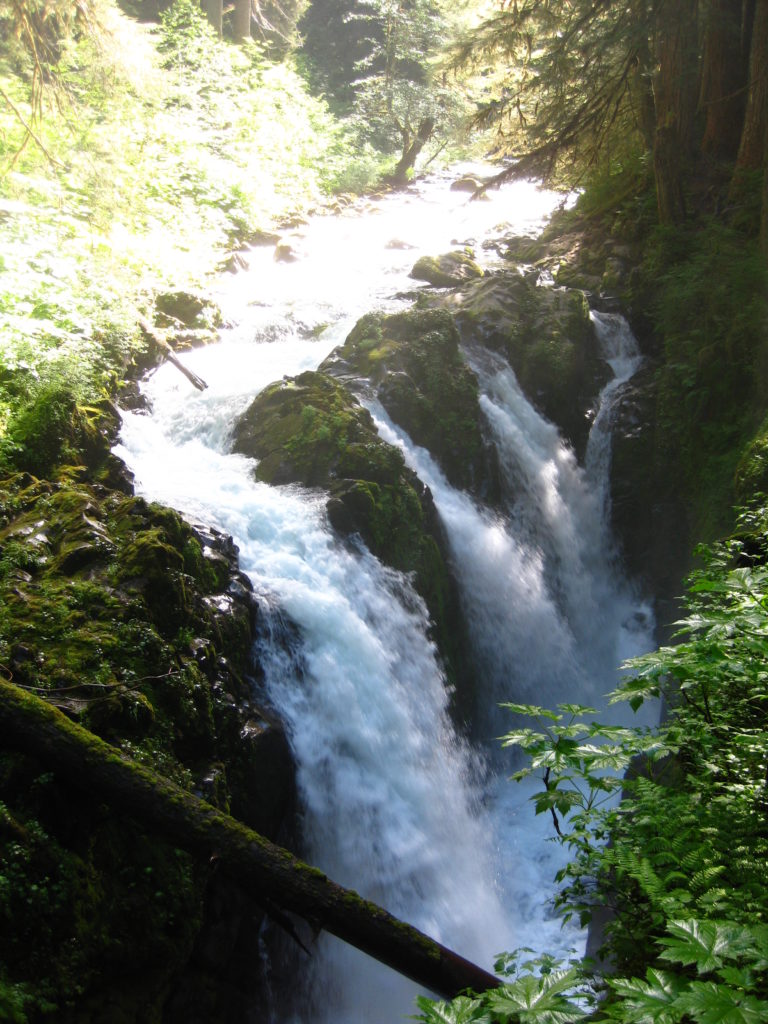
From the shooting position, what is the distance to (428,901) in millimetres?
5742

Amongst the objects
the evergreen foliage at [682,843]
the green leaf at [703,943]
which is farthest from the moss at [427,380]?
the green leaf at [703,943]

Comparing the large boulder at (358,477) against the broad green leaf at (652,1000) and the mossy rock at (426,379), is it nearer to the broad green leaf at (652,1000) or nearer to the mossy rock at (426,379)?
the mossy rock at (426,379)

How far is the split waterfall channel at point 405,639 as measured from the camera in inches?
223

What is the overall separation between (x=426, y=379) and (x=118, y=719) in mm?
6837

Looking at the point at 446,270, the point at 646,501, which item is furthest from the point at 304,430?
the point at 446,270

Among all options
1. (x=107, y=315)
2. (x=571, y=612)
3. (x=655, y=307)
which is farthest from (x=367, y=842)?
(x=655, y=307)

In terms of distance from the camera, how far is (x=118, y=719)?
4281mm

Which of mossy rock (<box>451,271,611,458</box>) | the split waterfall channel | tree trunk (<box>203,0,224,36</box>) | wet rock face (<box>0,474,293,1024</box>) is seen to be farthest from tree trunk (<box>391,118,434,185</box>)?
wet rock face (<box>0,474,293,1024</box>)

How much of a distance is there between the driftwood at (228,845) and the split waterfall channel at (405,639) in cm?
161

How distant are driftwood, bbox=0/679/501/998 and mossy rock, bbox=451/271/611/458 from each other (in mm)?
8813

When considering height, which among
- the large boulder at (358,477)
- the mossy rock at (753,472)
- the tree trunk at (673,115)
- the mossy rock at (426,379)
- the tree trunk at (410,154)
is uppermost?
the tree trunk at (673,115)

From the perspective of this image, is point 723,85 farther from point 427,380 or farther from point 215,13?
point 215,13

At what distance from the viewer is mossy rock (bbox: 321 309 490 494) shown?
31.6ft

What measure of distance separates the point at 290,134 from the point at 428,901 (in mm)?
21391
